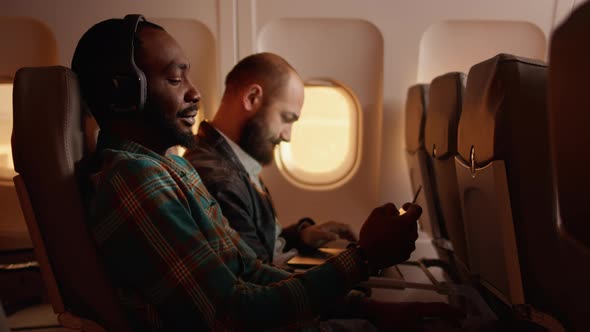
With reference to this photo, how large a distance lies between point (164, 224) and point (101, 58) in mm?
446

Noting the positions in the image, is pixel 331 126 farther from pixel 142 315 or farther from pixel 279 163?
pixel 142 315

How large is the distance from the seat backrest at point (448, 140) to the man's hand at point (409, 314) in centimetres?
53

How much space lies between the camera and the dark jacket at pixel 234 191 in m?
1.71

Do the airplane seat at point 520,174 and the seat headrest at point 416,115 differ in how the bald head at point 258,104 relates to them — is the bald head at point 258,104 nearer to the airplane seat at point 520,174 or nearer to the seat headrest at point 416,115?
the seat headrest at point 416,115

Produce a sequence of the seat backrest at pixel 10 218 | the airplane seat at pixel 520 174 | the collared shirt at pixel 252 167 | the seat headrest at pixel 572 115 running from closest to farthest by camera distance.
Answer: the seat headrest at pixel 572 115
the airplane seat at pixel 520 174
the collared shirt at pixel 252 167
the seat backrest at pixel 10 218

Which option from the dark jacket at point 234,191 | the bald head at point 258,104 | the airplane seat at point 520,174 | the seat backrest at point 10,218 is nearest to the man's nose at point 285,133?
the bald head at point 258,104

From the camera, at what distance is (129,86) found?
1186 millimetres

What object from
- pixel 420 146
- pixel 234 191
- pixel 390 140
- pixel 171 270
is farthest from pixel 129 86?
pixel 390 140

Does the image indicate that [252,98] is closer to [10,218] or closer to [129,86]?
[129,86]

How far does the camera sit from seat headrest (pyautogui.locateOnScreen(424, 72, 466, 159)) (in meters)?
1.67

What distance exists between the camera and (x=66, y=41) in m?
2.65

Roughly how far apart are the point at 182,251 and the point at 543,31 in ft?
7.99

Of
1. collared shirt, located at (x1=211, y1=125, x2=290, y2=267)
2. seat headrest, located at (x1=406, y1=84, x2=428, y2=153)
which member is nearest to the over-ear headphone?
collared shirt, located at (x1=211, y1=125, x2=290, y2=267)

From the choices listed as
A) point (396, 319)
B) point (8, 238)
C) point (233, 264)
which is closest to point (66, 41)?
point (8, 238)
